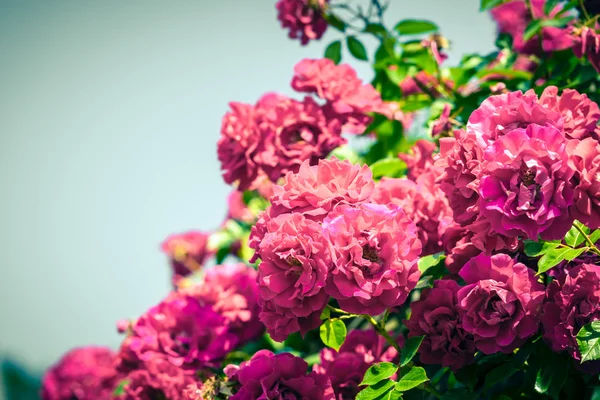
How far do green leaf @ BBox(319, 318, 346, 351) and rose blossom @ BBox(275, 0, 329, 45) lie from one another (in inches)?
48.8

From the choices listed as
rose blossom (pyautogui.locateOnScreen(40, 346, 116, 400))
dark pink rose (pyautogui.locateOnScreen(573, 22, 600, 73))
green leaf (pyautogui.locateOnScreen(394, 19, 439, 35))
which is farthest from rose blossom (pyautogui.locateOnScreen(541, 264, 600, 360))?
rose blossom (pyautogui.locateOnScreen(40, 346, 116, 400))

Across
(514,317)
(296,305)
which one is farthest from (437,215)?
(296,305)

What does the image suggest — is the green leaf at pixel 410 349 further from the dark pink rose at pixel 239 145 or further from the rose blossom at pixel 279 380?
the dark pink rose at pixel 239 145

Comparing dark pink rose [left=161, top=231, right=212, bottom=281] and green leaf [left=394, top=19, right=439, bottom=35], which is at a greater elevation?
green leaf [left=394, top=19, right=439, bottom=35]

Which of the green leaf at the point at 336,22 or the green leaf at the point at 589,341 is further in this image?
the green leaf at the point at 336,22

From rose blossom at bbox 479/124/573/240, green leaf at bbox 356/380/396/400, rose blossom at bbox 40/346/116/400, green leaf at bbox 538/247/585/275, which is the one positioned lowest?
rose blossom at bbox 40/346/116/400

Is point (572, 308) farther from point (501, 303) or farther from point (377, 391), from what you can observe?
point (377, 391)

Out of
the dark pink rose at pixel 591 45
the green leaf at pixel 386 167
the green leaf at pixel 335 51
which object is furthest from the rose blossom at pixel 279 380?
the green leaf at pixel 335 51

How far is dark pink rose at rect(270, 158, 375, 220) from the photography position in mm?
1188

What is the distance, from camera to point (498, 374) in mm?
1219

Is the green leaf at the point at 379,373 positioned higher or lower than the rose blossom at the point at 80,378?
higher

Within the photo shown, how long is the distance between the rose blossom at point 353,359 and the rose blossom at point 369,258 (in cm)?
36

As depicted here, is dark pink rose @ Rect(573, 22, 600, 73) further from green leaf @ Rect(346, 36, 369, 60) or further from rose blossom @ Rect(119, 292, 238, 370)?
rose blossom @ Rect(119, 292, 238, 370)

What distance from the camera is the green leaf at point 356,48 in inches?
85.0
